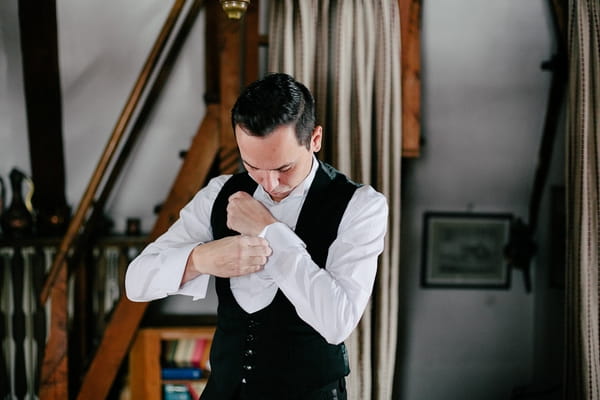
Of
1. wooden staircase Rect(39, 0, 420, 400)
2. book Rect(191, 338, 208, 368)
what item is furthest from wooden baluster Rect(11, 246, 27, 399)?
book Rect(191, 338, 208, 368)

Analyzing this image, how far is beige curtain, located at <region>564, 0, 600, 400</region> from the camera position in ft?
7.97

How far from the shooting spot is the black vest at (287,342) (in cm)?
141

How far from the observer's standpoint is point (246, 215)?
1.37 meters

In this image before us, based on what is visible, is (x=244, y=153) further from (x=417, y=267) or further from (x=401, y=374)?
(x=401, y=374)

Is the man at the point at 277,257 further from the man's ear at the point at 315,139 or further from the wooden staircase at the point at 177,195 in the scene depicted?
the wooden staircase at the point at 177,195

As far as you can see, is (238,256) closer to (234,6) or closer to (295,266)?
(295,266)

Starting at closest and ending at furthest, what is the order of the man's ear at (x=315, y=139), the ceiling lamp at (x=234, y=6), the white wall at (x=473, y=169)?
1. the man's ear at (x=315, y=139)
2. the ceiling lamp at (x=234, y=6)
3. the white wall at (x=473, y=169)

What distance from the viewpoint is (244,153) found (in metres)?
1.30

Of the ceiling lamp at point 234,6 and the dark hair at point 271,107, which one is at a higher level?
the ceiling lamp at point 234,6

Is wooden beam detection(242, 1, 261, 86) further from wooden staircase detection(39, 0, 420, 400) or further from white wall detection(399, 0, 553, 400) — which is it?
white wall detection(399, 0, 553, 400)

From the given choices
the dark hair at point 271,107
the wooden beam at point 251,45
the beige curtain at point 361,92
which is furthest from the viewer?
the wooden beam at point 251,45

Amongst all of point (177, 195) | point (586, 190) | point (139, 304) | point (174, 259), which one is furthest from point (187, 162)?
point (586, 190)

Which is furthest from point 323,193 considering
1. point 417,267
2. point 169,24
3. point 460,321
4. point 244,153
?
point 460,321

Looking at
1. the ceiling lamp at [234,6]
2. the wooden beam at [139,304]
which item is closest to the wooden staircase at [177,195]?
the wooden beam at [139,304]
